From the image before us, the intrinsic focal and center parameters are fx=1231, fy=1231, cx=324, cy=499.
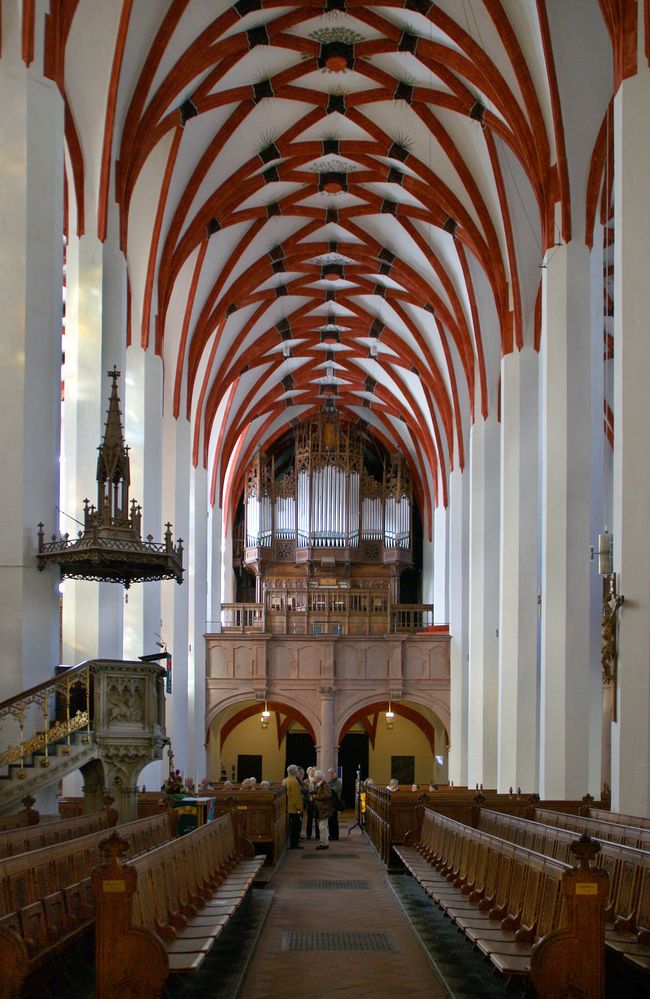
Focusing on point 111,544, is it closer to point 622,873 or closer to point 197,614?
point 622,873

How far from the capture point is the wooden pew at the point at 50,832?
29.0 feet

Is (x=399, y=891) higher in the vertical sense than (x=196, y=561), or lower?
lower

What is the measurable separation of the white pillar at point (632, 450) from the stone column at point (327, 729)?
19.5 meters

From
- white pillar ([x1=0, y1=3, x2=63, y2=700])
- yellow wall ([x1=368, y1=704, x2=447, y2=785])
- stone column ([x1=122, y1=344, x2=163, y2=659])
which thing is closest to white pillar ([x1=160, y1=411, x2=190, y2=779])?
stone column ([x1=122, y1=344, x2=163, y2=659])

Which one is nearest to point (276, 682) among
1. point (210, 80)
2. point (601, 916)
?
point (210, 80)

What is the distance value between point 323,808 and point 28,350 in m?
9.46

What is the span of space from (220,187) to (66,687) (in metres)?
14.5

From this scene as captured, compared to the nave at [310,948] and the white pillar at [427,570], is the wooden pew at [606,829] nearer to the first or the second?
the nave at [310,948]

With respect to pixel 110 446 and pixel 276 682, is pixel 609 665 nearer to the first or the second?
pixel 110 446

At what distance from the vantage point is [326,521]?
40.2 meters

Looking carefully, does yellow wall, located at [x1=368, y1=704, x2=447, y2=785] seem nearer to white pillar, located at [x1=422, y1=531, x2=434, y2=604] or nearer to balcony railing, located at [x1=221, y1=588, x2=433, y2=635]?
white pillar, located at [x1=422, y1=531, x2=434, y2=604]

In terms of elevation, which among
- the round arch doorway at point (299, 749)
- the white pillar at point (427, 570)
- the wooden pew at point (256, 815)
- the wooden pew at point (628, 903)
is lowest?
the round arch doorway at point (299, 749)

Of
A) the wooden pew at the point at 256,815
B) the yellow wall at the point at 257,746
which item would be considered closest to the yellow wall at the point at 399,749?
the yellow wall at the point at 257,746

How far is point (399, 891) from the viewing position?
13648 mm
